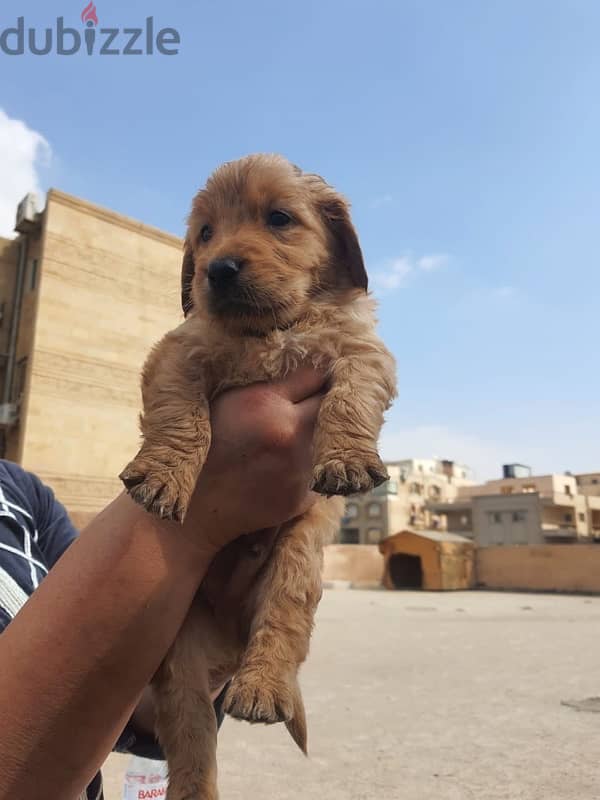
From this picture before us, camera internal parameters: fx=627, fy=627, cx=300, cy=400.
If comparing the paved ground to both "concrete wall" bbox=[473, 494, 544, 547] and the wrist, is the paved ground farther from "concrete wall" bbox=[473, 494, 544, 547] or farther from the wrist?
"concrete wall" bbox=[473, 494, 544, 547]

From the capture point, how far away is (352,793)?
13.2ft

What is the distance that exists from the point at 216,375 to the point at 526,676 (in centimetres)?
754

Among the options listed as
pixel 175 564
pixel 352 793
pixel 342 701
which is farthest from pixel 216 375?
pixel 342 701

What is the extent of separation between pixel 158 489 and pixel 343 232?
1.45 m

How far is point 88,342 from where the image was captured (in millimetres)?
26391

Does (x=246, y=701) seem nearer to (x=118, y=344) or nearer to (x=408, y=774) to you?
(x=408, y=774)

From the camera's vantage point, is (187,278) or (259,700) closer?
(259,700)

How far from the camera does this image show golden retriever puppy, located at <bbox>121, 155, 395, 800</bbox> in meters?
1.84

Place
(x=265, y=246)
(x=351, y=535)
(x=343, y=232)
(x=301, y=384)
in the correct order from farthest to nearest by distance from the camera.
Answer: (x=351, y=535)
(x=343, y=232)
(x=265, y=246)
(x=301, y=384)

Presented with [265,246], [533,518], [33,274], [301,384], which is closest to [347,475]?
[301,384]

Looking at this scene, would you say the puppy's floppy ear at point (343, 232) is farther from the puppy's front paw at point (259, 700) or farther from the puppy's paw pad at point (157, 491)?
the puppy's front paw at point (259, 700)

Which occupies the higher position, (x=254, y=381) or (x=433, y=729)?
(x=254, y=381)

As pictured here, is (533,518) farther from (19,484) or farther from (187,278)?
(19,484)

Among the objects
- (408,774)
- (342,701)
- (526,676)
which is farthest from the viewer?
(526,676)
